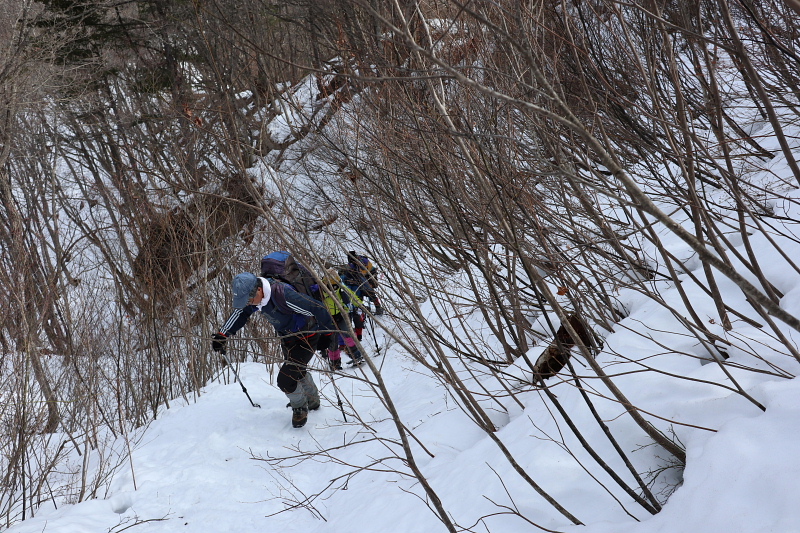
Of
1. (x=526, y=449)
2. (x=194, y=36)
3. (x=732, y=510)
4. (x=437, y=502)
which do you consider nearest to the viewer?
(x=732, y=510)

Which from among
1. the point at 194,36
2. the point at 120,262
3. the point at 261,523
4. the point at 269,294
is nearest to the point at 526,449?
the point at 261,523

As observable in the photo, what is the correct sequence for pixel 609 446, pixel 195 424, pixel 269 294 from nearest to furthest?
1. pixel 609 446
2. pixel 269 294
3. pixel 195 424

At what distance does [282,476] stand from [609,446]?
295 cm

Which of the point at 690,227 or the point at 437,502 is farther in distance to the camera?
the point at 690,227

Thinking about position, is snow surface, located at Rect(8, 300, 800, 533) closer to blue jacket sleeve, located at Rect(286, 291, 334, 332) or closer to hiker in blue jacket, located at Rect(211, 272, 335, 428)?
hiker in blue jacket, located at Rect(211, 272, 335, 428)

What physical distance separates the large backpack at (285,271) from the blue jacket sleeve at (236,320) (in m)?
0.37

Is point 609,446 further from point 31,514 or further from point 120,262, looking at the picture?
point 120,262

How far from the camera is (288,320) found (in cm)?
525

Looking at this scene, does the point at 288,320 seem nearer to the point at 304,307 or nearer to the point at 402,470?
the point at 304,307

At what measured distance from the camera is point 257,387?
6.46 m

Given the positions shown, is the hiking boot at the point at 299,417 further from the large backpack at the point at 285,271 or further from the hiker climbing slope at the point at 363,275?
the hiker climbing slope at the point at 363,275

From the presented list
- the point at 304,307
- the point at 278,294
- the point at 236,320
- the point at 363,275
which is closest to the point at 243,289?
the point at 278,294

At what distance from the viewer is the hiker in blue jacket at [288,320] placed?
16.0ft

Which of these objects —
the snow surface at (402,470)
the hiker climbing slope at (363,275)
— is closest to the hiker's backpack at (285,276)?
the hiker climbing slope at (363,275)
